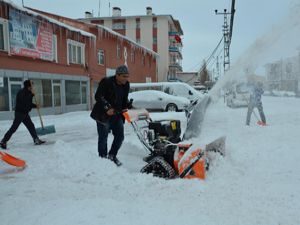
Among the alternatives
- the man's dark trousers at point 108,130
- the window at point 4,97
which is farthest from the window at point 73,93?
the man's dark trousers at point 108,130

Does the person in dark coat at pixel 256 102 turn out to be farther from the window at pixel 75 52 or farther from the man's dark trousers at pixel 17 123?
the window at pixel 75 52

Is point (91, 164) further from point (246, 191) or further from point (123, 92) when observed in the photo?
point (246, 191)

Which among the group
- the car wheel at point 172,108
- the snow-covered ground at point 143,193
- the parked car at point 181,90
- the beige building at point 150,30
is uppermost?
the beige building at point 150,30

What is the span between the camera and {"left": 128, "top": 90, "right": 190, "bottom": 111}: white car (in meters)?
16.5

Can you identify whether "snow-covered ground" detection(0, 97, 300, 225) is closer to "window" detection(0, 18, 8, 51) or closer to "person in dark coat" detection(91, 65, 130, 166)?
"person in dark coat" detection(91, 65, 130, 166)

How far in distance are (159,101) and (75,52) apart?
6.27 meters

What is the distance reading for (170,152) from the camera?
13.6 ft

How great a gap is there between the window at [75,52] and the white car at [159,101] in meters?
4.46

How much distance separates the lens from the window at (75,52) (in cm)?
1862

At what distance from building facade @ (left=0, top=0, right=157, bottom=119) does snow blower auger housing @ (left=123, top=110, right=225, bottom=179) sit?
34.6 feet

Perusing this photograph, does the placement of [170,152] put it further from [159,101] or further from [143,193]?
[159,101]

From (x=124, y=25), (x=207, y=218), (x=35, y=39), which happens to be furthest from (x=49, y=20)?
(x=124, y=25)

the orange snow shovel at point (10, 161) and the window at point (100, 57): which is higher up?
the window at point (100, 57)

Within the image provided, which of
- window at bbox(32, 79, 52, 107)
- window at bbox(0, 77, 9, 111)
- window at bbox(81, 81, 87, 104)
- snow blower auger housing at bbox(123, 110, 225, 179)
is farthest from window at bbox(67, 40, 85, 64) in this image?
snow blower auger housing at bbox(123, 110, 225, 179)
